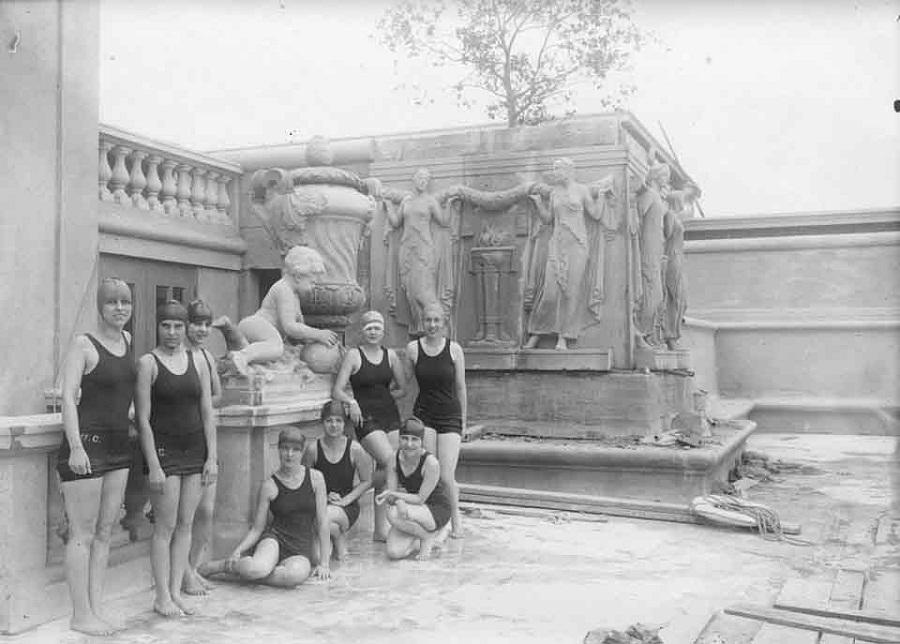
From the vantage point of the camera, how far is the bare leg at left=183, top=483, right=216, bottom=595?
4.87m

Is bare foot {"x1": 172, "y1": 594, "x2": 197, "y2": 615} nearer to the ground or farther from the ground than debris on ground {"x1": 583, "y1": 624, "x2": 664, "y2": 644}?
farther from the ground

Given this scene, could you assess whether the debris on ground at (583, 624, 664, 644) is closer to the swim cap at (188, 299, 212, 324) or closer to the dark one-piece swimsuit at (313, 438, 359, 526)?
the dark one-piece swimsuit at (313, 438, 359, 526)

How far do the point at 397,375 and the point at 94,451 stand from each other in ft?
8.25

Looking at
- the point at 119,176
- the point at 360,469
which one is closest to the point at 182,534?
the point at 360,469

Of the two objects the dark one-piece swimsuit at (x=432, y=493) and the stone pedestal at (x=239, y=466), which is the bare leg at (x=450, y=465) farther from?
the stone pedestal at (x=239, y=466)

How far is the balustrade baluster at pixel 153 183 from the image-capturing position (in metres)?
8.99

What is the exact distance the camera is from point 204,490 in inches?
196

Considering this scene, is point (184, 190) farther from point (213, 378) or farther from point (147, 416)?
point (147, 416)

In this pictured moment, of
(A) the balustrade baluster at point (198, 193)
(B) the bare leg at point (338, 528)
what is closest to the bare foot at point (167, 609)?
(B) the bare leg at point (338, 528)

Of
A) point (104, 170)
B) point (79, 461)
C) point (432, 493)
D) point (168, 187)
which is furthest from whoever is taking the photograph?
point (168, 187)

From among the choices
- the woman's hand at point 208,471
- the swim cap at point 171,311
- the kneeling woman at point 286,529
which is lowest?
the kneeling woman at point 286,529

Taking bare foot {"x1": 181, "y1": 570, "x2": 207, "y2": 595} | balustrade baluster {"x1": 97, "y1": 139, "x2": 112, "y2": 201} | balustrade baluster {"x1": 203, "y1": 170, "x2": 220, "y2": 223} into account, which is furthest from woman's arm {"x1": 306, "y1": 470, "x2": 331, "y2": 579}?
balustrade baluster {"x1": 203, "y1": 170, "x2": 220, "y2": 223}

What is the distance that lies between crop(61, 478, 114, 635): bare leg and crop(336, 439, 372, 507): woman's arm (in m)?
1.79

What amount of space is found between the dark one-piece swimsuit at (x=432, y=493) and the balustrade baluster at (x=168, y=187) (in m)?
4.61
